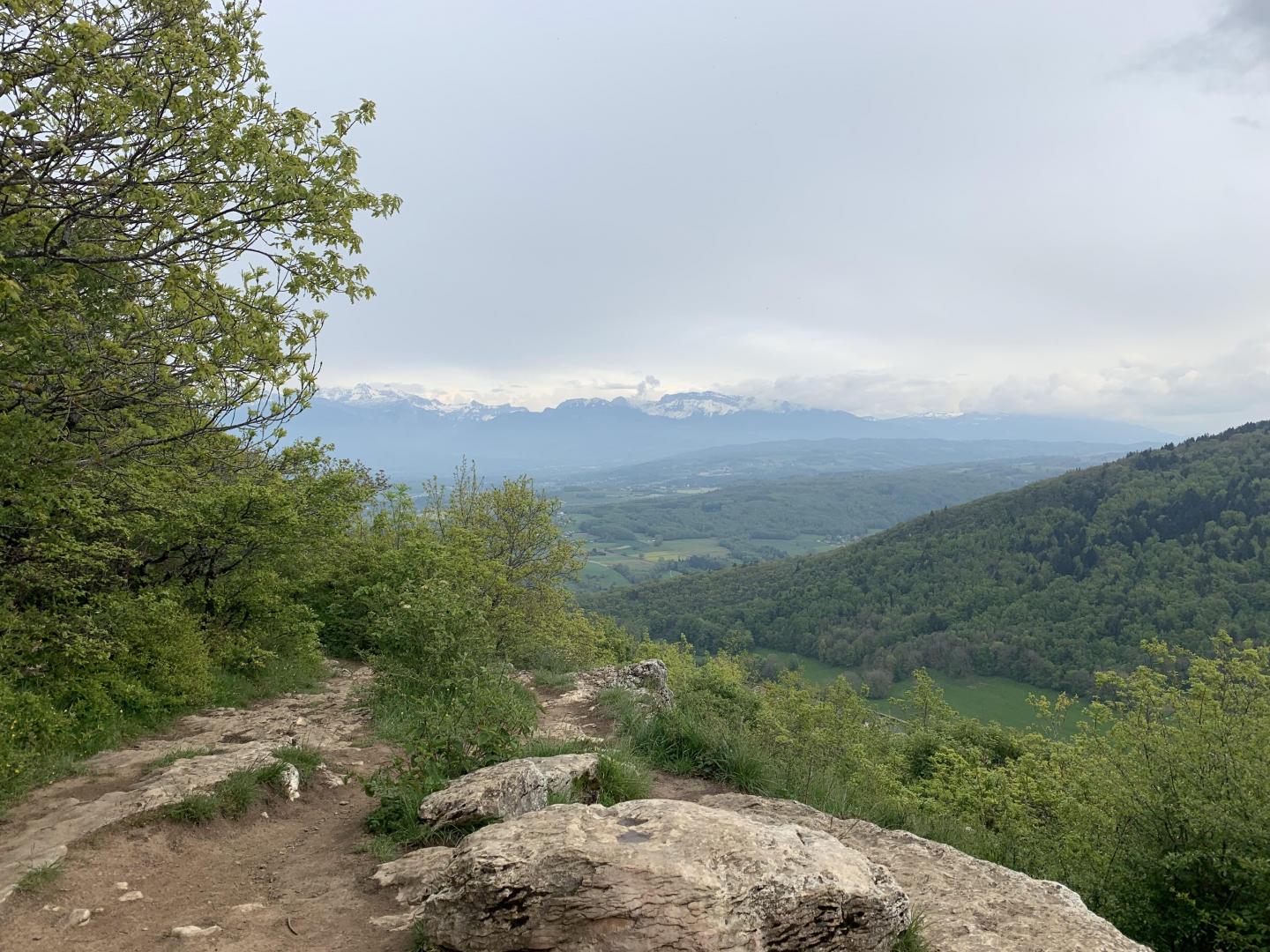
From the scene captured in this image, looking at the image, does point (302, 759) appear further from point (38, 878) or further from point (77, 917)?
point (77, 917)

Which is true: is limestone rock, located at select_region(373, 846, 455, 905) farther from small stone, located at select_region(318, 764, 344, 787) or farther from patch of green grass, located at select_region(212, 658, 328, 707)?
patch of green grass, located at select_region(212, 658, 328, 707)

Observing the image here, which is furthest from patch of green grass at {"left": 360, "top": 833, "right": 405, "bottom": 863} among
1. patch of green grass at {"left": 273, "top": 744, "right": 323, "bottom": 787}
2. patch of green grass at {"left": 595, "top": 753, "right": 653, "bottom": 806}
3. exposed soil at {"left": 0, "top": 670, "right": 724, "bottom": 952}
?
patch of green grass at {"left": 595, "top": 753, "right": 653, "bottom": 806}

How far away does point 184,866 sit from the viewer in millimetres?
5914

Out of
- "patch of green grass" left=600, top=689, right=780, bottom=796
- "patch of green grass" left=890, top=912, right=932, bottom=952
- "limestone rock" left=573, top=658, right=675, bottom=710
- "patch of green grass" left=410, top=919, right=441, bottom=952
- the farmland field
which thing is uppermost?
"patch of green grass" left=410, top=919, right=441, bottom=952

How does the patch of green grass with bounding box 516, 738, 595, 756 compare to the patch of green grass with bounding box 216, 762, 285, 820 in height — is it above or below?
below

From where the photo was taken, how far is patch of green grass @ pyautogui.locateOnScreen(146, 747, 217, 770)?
25.9 feet

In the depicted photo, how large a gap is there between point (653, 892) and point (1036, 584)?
150133 mm

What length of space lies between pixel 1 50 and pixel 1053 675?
126 meters

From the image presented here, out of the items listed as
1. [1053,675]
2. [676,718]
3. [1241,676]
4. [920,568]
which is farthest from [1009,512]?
[676,718]

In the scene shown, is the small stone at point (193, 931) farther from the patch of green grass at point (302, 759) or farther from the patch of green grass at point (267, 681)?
the patch of green grass at point (267, 681)

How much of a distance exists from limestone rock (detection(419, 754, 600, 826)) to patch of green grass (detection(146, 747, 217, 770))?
12.9 feet

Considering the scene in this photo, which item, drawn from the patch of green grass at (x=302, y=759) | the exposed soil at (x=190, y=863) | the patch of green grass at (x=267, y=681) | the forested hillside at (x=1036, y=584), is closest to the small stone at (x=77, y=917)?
the exposed soil at (x=190, y=863)

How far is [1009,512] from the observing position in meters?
151

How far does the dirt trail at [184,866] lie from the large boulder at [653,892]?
906mm
